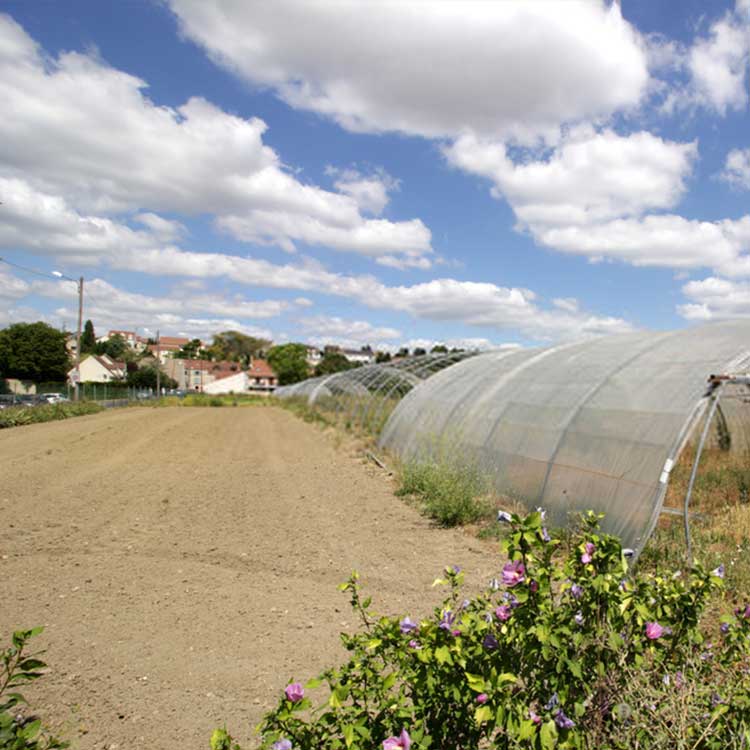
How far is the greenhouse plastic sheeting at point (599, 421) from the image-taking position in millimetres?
6410

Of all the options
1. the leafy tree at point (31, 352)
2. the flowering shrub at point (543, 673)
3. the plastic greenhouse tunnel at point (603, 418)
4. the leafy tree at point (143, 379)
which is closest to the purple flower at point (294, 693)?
the flowering shrub at point (543, 673)

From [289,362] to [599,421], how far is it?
100830 millimetres

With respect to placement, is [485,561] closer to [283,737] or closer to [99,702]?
[99,702]

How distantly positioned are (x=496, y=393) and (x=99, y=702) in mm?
8943

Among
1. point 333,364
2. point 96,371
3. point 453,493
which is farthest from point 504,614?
point 96,371

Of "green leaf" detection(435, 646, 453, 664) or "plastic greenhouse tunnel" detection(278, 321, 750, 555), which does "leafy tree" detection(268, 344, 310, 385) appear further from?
"green leaf" detection(435, 646, 453, 664)

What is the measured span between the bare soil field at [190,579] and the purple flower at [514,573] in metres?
2.13


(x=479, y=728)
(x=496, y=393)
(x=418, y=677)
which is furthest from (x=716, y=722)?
(x=496, y=393)

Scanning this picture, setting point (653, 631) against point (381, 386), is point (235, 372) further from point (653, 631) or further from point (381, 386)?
point (653, 631)

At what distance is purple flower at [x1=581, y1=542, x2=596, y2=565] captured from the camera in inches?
92.5

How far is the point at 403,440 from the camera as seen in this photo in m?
15.2

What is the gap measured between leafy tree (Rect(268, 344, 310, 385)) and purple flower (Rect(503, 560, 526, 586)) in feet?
322

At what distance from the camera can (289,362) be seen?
107 meters

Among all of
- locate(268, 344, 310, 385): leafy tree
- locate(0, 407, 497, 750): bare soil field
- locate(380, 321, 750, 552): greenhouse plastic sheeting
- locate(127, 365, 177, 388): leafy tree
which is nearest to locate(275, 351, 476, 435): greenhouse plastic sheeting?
locate(0, 407, 497, 750): bare soil field
